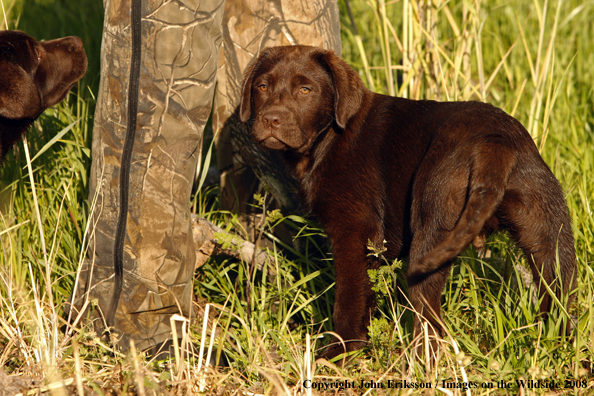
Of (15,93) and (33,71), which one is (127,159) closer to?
(15,93)

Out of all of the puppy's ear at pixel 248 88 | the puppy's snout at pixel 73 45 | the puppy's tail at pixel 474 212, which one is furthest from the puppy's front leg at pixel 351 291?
the puppy's snout at pixel 73 45

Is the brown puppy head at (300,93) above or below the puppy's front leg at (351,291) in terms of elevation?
above

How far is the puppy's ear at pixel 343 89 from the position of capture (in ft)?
9.09

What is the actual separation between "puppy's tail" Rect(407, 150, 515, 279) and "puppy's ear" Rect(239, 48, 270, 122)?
128cm

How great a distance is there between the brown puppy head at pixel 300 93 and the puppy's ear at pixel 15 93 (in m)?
1.03

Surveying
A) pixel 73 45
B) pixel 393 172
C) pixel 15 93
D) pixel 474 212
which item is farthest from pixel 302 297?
pixel 73 45

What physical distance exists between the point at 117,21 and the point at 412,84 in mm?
2068

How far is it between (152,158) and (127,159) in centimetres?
11

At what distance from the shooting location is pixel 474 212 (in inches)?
80.0

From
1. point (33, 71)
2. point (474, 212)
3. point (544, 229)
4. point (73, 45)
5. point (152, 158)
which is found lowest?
point (544, 229)

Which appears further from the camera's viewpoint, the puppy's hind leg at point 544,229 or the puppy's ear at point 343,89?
the puppy's ear at point 343,89

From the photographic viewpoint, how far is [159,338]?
273 cm

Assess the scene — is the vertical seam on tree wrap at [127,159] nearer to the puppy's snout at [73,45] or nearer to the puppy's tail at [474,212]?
the puppy's snout at [73,45]

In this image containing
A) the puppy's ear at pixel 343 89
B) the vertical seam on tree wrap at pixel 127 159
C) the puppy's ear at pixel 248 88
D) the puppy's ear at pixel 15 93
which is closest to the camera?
the vertical seam on tree wrap at pixel 127 159
